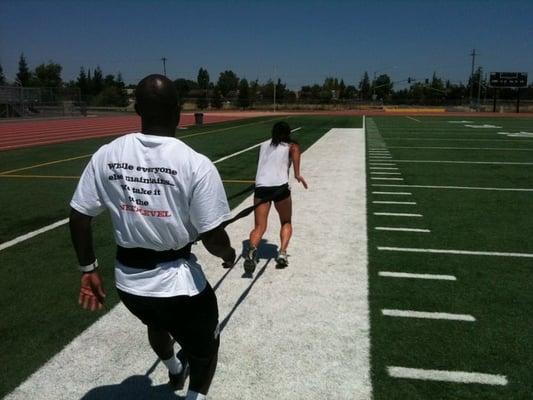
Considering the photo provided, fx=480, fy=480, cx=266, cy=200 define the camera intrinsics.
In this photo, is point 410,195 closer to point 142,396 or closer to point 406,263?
point 406,263

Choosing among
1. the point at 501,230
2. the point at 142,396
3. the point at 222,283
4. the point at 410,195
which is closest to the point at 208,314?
the point at 142,396

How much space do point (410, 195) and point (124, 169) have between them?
788cm

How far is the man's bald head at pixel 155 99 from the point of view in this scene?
2227mm

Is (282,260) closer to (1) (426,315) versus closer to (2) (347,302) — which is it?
(2) (347,302)

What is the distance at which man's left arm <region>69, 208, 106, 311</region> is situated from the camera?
2.39 metres

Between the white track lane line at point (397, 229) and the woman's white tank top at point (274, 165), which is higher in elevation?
the woman's white tank top at point (274, 165)

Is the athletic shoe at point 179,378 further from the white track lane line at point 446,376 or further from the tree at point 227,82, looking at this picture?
the tree at point 227,82

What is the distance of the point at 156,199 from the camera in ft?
7.29

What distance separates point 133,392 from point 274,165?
302 cm

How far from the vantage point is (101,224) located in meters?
7.26

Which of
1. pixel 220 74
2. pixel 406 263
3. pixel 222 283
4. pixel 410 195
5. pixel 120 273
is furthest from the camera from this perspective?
pixel 220 74

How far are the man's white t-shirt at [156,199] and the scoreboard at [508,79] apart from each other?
233ft

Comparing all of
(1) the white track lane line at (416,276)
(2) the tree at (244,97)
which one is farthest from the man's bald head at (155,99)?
(2) the tree at (244,97)

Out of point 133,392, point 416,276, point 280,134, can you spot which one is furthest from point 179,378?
point 280,134
